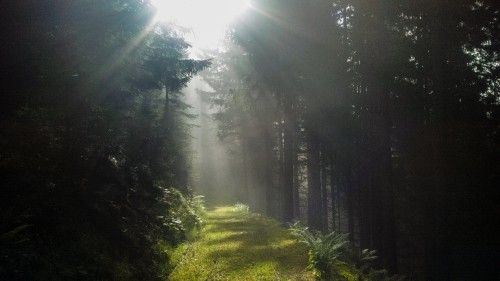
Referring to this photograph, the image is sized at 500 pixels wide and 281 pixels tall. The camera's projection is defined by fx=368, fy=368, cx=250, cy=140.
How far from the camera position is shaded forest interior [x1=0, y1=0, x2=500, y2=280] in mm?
7270

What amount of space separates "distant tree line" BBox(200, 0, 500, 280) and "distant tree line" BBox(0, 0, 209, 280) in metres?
8.70

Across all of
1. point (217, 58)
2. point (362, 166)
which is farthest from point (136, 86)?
point (217, 58)

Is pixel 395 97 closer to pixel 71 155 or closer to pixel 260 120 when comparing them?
pixel 260 120

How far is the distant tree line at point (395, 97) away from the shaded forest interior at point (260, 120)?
80 mm

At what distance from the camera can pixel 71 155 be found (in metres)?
9.02

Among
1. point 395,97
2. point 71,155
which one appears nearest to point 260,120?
point 395,97

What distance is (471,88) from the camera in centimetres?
1819

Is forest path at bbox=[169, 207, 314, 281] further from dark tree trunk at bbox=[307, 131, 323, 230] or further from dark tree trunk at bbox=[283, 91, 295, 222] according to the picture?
dark tree trunk at bbox=[283, 91, 295, 222]

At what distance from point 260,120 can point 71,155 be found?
20230mm

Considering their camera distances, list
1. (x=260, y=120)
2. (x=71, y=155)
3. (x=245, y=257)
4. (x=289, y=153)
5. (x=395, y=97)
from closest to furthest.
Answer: (x=71, y=155) < (x=245, y=257) < (x=395, y=97) < (x=289, y=153) < (x=260, y=120)

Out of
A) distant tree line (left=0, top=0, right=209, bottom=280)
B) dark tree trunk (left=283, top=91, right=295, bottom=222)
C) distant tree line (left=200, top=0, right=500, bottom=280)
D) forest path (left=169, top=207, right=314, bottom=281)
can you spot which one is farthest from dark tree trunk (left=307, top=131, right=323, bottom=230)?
distant tree line (left=0, top=0, right=209, bottom=280)

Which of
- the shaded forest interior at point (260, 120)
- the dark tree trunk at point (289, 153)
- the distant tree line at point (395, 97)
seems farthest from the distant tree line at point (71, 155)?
the dark tree trunk at point (289, 153)

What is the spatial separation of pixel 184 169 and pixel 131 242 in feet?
67.2

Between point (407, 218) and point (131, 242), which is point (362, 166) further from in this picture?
point (131, 242)
